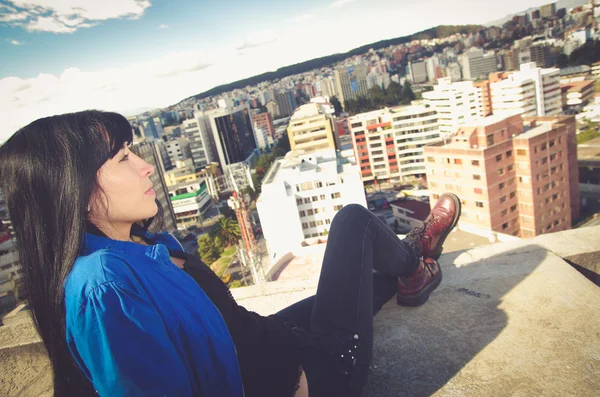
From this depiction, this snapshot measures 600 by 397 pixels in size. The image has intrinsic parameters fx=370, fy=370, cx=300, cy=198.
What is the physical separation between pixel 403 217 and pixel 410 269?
2007 centimetres

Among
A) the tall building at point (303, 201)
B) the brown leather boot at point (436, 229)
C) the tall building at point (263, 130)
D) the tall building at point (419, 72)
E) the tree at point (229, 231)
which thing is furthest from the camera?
the tall building at point (419, 72)

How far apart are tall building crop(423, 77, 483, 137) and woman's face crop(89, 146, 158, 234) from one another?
3535 cm

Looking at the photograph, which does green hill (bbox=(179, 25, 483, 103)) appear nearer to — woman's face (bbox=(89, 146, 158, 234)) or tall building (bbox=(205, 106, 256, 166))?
tall building (bbox=(205, 106, 256, 166))

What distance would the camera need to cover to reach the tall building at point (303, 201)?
17.4 meters

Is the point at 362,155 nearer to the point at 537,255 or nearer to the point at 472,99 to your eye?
the point at 472,99

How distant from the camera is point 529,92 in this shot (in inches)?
1310

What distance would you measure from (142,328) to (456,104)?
37.2 m

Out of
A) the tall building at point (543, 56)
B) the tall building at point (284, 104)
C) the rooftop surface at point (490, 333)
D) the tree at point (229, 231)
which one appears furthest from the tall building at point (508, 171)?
the tall building at point (284, 104)

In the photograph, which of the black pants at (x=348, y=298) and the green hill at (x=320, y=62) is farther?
the green hill at (x=320, y=62)

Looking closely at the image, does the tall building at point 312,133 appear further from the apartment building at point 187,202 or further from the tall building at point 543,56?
the tall building at point 543,56

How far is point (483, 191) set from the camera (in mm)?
14797

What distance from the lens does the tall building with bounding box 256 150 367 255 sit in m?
17.4

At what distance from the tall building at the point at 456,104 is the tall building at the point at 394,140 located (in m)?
3.62

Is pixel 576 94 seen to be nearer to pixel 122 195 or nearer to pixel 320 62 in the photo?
pixel 122 195
